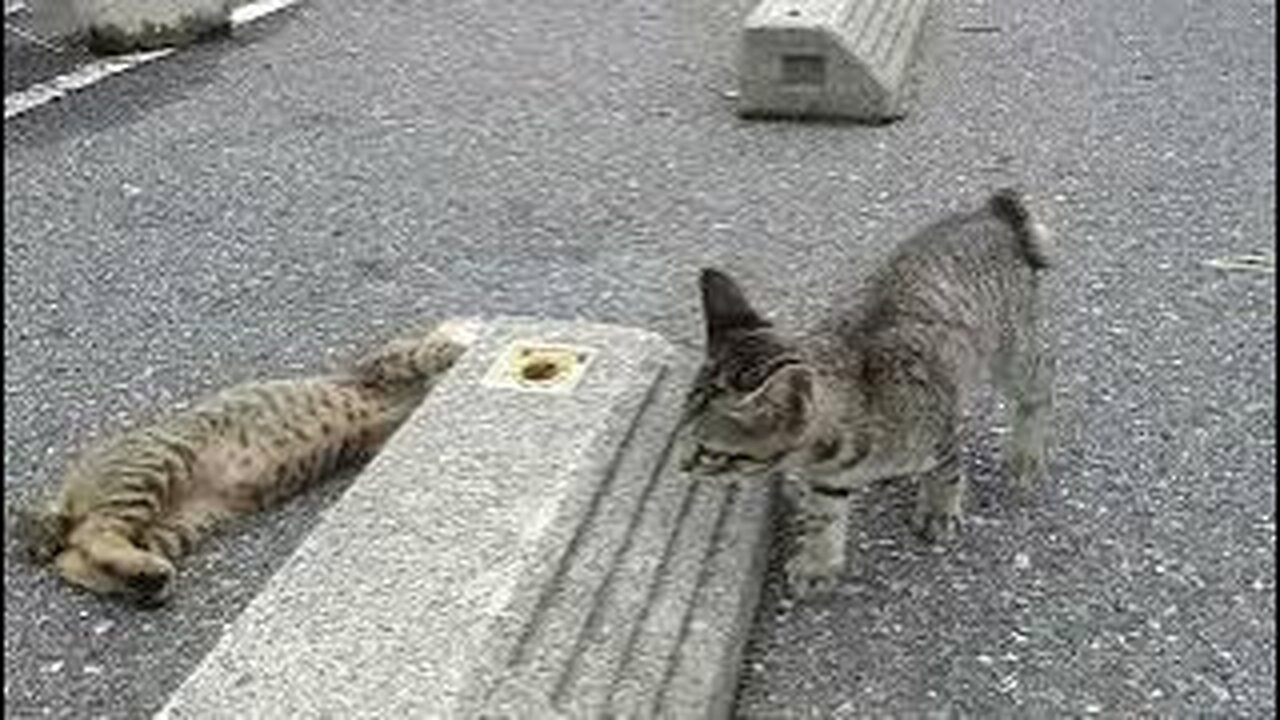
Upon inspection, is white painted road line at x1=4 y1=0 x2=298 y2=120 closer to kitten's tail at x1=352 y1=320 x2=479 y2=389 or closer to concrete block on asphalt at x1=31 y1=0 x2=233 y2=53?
concrete block on asphalt at x1=31 y1=0 x2=233 y2=53

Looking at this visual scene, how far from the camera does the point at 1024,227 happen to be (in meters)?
3.78

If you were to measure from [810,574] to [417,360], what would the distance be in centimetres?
122

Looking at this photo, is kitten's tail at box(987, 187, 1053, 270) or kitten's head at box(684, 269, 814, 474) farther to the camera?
kitten's tail at box(987, 187, 1053, 270)

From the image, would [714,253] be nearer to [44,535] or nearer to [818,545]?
[818,545]

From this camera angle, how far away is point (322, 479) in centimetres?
409

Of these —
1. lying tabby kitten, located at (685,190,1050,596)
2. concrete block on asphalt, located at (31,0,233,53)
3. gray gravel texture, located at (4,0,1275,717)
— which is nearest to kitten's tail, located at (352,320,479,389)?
gray gravel texture, located at (4,0,1275,717)

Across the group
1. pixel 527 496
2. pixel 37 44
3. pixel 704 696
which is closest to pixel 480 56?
pixel 37 44

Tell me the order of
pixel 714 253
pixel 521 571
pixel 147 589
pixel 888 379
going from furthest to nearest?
pixel 714 253 → pixel 147 589 → pixel 888 379 → pixel 521 571

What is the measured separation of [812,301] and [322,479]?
1.45m

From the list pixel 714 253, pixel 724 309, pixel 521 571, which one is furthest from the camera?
pixel 714 253

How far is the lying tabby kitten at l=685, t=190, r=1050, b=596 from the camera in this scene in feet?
10.5

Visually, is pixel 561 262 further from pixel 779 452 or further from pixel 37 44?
pixel 37 44

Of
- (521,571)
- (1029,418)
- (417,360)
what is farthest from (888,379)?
(417,360)

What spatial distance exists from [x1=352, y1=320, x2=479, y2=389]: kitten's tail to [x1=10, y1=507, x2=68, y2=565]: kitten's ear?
0.82 metres
